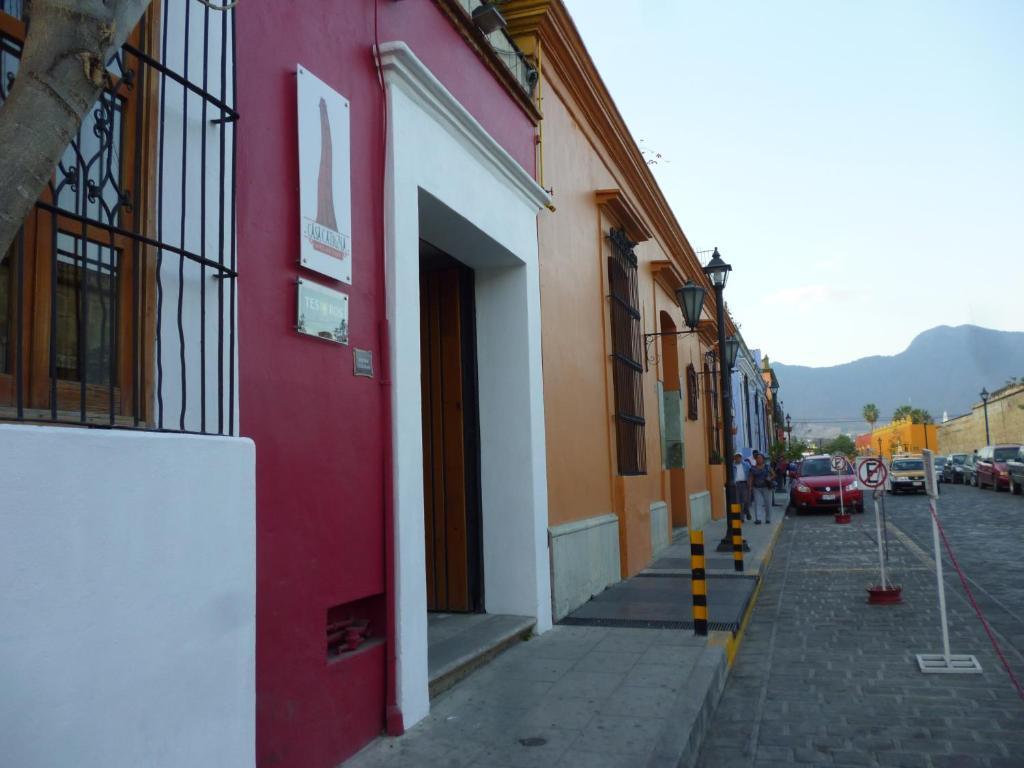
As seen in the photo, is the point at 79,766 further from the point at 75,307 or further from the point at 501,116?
the point at 501,116

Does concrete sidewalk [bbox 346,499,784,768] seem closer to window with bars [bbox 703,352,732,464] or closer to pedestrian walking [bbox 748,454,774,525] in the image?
pedestrian walking [bbox 748,454,774,525]

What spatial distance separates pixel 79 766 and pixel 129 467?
933 millimetres

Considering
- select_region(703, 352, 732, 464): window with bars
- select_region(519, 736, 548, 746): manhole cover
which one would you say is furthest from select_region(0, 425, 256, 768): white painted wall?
select_region(703, 352, 732, 464): window with bars

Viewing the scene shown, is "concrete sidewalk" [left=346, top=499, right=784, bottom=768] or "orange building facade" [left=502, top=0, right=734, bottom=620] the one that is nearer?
"concrete sidewalk" [left=346, top=499, right=784, bottom=768]

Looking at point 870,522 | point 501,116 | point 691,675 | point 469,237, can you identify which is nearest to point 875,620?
point 691,675

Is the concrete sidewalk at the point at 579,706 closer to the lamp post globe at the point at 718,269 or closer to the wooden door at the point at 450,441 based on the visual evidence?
the wooden door at the point at 450,441

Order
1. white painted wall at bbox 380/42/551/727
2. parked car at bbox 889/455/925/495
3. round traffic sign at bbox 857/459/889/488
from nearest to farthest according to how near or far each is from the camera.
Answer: white painted wall at bbox 380/42/551/727
round traffic sign at bbox 857/459/889/488
parked car at bbox 889/455/925/495

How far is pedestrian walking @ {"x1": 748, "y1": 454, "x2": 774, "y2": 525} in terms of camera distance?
19.2 metres

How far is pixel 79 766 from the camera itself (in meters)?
2.63

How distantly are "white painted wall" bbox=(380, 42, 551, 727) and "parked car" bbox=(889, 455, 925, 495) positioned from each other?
27.3m

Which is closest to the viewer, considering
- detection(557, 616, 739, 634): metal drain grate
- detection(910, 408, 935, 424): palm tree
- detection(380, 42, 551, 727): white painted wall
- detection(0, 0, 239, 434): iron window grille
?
detection(0, 0, 239, 434): iron window grille

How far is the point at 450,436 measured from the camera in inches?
304

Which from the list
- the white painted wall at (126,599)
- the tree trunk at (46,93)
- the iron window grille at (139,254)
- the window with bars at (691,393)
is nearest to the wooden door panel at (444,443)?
the iron window grille at (139,254)

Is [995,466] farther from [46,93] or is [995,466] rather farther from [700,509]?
[46,93]
